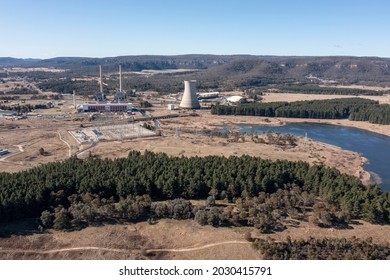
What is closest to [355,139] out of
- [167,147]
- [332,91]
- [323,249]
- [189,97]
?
[167,147]

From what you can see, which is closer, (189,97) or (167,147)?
(167,147)

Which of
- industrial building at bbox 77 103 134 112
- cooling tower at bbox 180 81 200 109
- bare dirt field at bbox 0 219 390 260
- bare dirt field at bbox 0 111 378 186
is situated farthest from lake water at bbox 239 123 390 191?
industrial building at bbox 77 103 134 112

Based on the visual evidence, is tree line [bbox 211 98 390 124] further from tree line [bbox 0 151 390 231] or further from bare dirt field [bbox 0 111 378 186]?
tree line [bbox 0 151 390 231]

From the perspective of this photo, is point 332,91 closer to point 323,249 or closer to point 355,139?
point 355,139

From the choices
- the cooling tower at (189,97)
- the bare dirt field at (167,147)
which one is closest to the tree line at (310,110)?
the cooling tower at (189,97)

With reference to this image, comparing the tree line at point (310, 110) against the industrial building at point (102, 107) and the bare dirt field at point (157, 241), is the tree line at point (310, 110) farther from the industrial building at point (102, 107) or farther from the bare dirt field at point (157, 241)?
the bare dirt field at point (157, 241)

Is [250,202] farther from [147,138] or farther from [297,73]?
[297,73]

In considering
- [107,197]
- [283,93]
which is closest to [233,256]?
[107,197]
